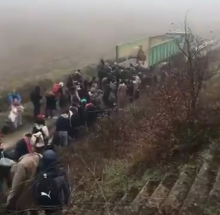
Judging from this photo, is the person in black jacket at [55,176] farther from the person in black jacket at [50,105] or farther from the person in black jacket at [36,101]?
the person in black jacket at [36,101]

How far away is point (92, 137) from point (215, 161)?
2452mm

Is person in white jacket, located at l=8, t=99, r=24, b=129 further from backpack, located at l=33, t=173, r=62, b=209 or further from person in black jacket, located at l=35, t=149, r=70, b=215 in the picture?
backpack, located at l=33, t=173, r=62, b=209

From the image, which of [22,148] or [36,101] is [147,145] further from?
[36,101]

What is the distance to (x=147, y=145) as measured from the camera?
5.34m

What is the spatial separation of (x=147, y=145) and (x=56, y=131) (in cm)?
214

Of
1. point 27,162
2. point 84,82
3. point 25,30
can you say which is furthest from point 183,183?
point 25,30

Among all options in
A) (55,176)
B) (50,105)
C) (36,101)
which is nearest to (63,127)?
(50,105)

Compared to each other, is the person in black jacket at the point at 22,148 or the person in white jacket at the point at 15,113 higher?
the person in black jacket at the point at 22,148

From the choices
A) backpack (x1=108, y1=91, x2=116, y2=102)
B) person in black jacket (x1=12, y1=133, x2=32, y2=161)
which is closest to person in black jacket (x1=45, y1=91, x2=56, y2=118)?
backpack (x1=108, y1=91, x2=116, y2=102)

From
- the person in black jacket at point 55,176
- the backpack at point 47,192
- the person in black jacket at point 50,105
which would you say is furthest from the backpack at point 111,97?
the backpack at point 47,192

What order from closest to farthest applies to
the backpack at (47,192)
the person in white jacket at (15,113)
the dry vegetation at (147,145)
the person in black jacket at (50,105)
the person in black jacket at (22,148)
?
the backpack at (47,192), the dry vegetation at (147,145), the person in black jacket at (22,148), the person in white jacket at (15,113), the person in black jacket at (50,105)

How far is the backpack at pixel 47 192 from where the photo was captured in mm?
3927

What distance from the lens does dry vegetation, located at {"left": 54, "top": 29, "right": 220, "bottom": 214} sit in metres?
4.78

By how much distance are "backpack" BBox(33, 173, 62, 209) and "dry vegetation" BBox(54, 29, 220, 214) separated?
0.91 ft
